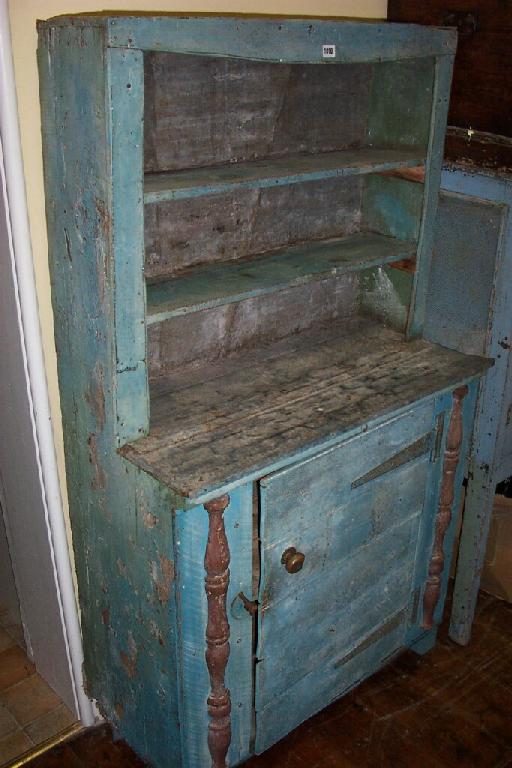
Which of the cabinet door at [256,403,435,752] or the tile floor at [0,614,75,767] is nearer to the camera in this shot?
the cabinet door at [256,403,435,752]

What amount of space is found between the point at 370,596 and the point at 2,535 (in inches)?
50.0

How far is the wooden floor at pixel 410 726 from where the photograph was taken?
2252mm

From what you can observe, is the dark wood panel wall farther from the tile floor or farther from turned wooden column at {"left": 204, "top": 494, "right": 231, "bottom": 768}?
the tile floor

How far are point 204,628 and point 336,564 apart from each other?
17.0 inches

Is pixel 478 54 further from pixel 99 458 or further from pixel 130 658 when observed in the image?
pixel 130 658

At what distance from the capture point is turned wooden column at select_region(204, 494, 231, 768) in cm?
174

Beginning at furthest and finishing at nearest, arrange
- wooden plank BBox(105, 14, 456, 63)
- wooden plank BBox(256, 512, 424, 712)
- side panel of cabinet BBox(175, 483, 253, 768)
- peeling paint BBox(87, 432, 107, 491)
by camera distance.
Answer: wooden plank BBox(256, 512, 424, 712) < peeling paint BBox(87, 432, 107, 491) < side panel of cabinet BBox(175, 483, 253, 768) < wooden plank BBox(105, 14, 456, 63)

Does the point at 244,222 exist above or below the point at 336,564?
above

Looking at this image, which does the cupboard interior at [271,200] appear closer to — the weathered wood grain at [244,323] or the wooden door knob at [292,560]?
the weathered wood grain at [244,323]

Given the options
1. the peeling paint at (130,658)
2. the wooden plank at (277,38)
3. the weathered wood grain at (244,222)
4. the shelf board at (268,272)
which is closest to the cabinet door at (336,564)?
the peeling paint at (130,658)

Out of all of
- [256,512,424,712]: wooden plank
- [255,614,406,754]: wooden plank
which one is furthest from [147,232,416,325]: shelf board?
[255,614,406,754]: wooden plank

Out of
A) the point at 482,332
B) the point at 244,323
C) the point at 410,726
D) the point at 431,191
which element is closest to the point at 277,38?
the point at 431,191

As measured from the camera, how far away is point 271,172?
182cm

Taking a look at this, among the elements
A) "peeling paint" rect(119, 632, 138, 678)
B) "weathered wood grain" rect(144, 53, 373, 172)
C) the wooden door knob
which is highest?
"weathered wood grain" rect(144, 53, 373, 172)
